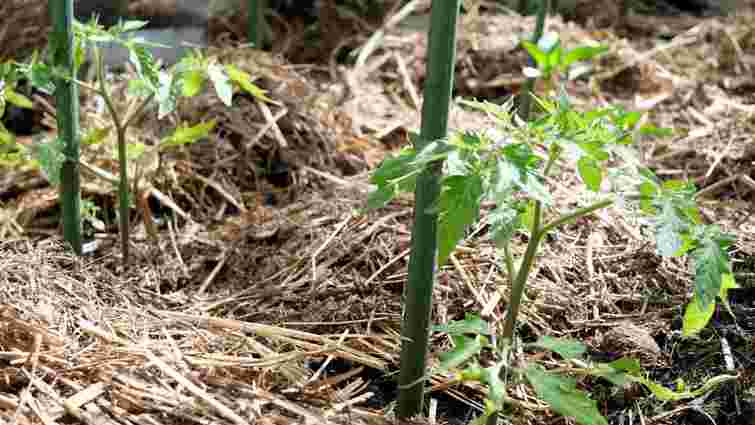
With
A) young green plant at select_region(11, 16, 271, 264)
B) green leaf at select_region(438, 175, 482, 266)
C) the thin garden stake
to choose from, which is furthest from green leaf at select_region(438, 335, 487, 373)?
the thin garden stake

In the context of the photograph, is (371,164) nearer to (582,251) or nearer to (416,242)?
(582,251)

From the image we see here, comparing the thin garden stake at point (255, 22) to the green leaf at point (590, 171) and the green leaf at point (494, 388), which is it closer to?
the green leaf at point (590, 171)

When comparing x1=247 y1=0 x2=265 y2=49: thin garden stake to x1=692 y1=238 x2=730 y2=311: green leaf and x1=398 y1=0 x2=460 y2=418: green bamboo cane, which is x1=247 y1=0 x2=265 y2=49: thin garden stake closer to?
x1=398 y1=0 x2=460 y2=418: green bamboo cane

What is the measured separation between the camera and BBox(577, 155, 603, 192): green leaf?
1.27 metres

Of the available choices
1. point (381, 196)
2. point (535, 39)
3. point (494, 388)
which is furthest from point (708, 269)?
point (535, 39)

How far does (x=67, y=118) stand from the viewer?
1803 mm

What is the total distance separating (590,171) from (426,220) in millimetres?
267

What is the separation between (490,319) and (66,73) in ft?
3.04

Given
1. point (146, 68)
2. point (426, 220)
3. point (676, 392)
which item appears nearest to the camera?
point (426, 220)

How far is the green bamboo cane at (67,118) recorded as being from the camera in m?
1.75

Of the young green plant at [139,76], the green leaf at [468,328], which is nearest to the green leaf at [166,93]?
the young green plant at [139,76]

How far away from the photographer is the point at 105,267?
6.70 feet

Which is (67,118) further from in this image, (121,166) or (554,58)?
(554,58)

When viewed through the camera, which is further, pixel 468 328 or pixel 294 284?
pixel 294 284
